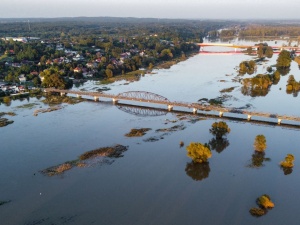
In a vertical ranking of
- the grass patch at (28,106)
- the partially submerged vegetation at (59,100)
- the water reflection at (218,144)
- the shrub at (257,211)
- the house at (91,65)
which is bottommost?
the shrub at (257,211)

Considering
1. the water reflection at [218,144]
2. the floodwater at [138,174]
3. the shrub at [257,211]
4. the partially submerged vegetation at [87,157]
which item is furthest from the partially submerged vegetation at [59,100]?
the shrub at [257,211]

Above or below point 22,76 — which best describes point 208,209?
below

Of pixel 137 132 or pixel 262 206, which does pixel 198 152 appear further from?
pixel 137 132

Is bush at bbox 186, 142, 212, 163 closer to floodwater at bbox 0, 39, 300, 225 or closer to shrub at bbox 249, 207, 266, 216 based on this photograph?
floodwater at bbox 0, 39, 300, 225

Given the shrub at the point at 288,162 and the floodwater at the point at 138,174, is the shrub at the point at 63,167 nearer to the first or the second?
the floodwater at the point at 138,174

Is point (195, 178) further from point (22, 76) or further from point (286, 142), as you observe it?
point (22, 76)

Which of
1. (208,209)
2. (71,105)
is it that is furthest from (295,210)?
(71,105)
